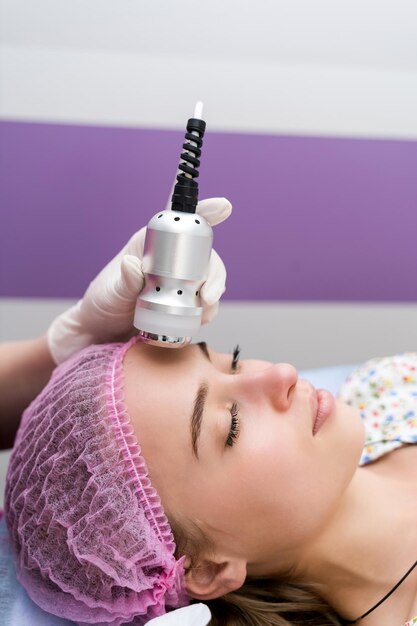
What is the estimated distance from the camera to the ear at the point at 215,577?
1168 mm

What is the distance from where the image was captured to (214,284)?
3.96 feet

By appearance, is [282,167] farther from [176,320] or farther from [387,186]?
[176,320]

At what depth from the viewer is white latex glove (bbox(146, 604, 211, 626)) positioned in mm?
1071

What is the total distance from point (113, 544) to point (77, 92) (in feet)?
3.51

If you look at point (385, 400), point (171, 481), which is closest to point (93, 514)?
point (171, 481)

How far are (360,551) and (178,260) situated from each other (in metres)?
0.63

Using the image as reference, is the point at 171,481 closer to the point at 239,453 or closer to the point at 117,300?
the point at 239,453

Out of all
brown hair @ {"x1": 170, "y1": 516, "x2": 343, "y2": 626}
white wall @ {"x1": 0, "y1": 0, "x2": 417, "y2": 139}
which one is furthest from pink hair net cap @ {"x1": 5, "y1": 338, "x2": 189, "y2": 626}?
white wall @ {"x1": 0, "y1": 0, "x2": 417, "y2": 139}

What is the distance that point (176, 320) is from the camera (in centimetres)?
108

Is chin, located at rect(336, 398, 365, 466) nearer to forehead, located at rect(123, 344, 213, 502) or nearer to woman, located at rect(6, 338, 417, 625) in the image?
woman, located at rect(6, 338, 417, 625)

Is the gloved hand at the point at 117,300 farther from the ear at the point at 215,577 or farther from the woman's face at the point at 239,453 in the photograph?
the ear at the point at 215,577

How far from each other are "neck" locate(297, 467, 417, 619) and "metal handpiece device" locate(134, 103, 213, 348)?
0.45 m

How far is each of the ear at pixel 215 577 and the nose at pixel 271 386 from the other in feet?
0.91

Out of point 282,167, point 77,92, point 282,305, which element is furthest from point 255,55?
point 282,305
